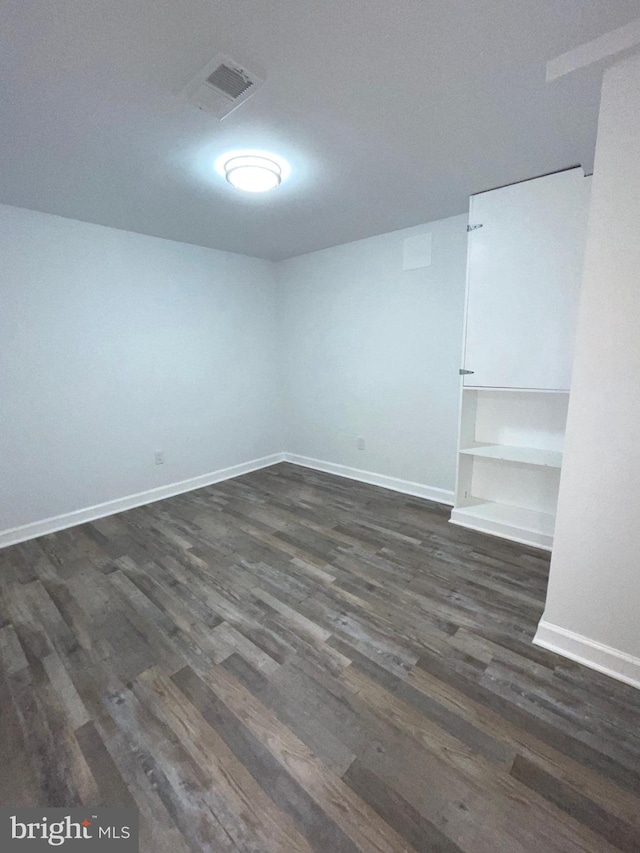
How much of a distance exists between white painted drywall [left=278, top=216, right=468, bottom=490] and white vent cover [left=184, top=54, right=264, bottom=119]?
Answer: 2053 mm

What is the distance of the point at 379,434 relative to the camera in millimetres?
3703

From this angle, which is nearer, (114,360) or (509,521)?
(509,521)

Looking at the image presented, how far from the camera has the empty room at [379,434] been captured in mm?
1133

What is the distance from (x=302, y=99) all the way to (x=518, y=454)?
251cm

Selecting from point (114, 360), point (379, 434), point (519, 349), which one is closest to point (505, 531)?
point (519, 349)

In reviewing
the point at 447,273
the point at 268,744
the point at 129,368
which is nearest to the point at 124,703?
the point at 268,744

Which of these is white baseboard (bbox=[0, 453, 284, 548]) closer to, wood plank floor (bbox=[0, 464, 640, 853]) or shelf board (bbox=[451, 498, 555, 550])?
wood plank floor (bbox=[0, 464, 640, 853])

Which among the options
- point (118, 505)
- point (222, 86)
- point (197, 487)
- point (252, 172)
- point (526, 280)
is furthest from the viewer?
point (197, 487)

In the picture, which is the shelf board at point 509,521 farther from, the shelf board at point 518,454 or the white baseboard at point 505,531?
the shelf board at point 518,454

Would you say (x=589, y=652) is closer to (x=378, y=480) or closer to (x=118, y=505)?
(x=378, y=480)

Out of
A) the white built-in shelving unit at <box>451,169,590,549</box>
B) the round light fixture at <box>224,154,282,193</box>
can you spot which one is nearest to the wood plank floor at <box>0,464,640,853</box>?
the white built-in shelving unit at <box>451,169,590,549</box>

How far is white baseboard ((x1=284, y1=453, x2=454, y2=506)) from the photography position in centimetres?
334

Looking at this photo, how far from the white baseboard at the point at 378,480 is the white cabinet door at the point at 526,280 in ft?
3.85

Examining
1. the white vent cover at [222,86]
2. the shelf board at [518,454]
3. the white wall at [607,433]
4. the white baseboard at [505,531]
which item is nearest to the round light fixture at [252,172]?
the white vent cover at [222,86]
